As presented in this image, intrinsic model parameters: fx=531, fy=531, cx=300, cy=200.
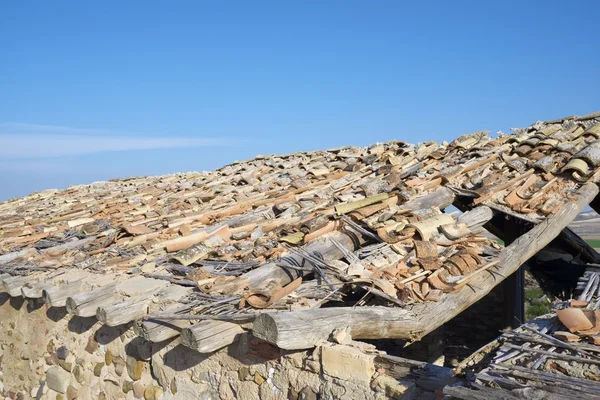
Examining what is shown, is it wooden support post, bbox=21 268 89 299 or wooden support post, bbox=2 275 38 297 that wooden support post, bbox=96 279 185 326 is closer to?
wooden support post, bbox=21 268 89 299

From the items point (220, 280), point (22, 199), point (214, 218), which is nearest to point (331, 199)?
point (214, 218)

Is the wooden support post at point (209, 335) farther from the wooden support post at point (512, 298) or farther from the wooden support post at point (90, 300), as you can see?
the wooden support post at point (512, 298)

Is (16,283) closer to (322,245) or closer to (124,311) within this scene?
(124,311)

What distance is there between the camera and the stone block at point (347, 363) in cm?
281

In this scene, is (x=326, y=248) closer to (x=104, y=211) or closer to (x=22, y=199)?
(x=104, y=211)

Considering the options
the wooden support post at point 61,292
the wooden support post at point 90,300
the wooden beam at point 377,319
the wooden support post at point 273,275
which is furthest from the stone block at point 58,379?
the wooden beam at point 377,319

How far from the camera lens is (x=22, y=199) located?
38.7 ft

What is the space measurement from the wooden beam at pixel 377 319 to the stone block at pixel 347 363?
0.12 metres

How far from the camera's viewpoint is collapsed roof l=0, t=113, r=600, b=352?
3.29 m

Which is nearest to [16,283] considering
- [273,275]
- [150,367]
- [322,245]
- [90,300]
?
[90,300]

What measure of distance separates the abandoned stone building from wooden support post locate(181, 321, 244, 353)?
12mm

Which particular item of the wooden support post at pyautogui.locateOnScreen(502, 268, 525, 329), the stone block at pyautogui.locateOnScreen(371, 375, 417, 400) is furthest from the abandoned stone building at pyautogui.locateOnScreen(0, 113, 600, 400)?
the wooden support post at pyautogui.locateOnScreen(502, 268, 525, 329)

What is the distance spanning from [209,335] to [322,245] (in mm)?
1404

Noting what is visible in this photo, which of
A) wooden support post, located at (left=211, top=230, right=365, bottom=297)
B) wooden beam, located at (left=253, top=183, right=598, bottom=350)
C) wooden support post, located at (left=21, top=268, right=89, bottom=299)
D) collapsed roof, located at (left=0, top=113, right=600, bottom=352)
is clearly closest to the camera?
wooden beam, located at (left=253, top=183, right=598, bottom=350)
